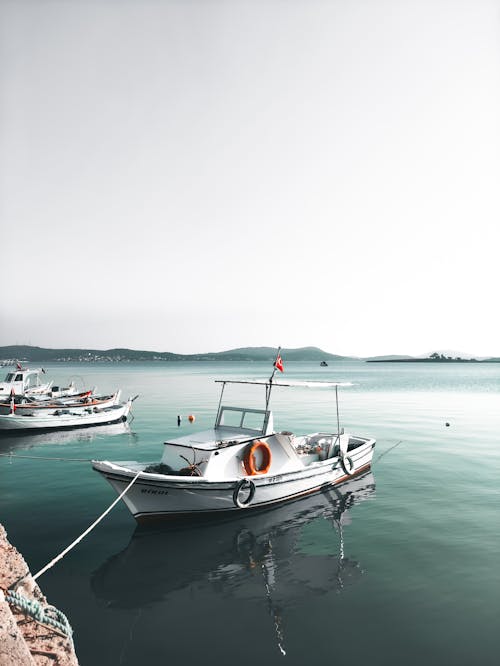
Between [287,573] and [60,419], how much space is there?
26.9 metres

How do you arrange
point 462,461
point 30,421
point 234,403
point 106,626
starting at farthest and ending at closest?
point 234,403 → point 30,421 → point 462,461 → point 106,626

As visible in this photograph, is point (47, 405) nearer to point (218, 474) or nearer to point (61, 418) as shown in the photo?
point (61, 418)

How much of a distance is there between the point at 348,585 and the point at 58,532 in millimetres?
9114

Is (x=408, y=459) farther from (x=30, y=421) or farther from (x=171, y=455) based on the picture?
(x=30, y=421)

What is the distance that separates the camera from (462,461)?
2403 cm

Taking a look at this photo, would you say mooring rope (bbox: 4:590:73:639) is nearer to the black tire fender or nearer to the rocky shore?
the rocky shore

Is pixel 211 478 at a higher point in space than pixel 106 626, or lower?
higher


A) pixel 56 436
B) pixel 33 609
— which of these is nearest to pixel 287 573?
pixel 33 609

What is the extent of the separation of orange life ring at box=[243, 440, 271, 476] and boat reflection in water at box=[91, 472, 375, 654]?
1510 mm

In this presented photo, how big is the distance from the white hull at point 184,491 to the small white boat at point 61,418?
20.9 metres

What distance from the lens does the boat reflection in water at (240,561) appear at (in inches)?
405

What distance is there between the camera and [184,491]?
45.7 feet

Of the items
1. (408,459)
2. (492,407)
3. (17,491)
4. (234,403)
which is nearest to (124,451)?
(17,491)

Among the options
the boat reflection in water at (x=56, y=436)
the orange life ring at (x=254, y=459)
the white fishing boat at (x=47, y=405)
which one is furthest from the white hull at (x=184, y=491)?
the white fishing boat at (x=47, y=405)
